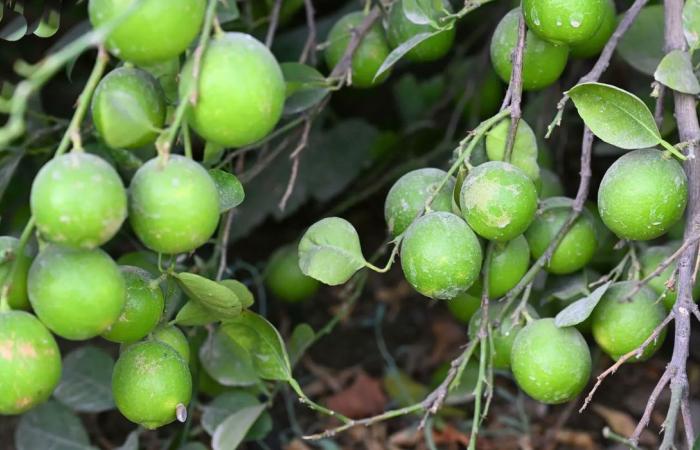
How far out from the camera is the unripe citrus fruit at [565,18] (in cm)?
102

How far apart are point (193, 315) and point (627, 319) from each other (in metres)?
0.51

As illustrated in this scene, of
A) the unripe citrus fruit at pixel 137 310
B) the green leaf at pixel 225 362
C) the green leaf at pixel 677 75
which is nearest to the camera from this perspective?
the unripe citrus fruit at pixel 137 310

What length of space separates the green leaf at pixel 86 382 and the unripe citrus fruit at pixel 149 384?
0.52 metres

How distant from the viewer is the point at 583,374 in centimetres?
105

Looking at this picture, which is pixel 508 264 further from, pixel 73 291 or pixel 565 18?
pixel 73 291

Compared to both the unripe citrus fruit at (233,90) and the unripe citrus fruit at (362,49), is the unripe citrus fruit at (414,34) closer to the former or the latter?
the unripe citrus fruit at (362,49)

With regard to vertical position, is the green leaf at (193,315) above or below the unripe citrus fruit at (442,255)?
below

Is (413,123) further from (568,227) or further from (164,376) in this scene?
(164,376)

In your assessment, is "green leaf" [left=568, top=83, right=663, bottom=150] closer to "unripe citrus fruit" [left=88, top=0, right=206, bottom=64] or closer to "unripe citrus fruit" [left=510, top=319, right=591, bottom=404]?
"unripe citrus fruit" [left=510, top=319, right=591, bottom=404]

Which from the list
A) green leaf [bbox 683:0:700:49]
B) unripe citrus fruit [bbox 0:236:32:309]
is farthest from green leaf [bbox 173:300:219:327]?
green leaf [bbox 683:0:700:49]

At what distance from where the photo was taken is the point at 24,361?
2.49 feet

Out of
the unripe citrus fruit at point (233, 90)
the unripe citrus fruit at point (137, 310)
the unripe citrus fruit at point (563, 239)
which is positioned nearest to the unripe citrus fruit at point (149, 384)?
the unripe citrus fruit at point (137, 310)

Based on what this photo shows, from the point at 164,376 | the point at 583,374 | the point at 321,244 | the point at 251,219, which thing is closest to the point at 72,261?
the point at 164,376

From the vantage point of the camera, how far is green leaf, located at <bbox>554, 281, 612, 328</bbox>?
3.33 feet
